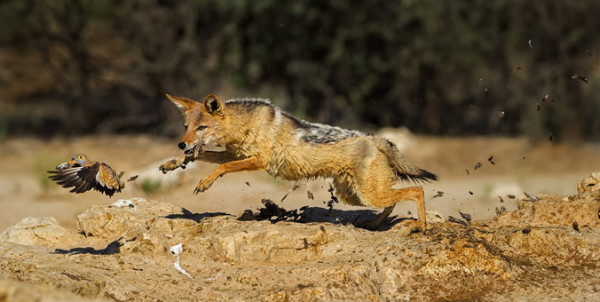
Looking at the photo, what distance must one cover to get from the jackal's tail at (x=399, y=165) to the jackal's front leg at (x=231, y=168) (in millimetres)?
1564

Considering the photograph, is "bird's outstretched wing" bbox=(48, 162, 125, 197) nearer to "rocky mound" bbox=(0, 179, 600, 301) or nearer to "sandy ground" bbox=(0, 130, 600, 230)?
"rocky mound" bbox=(0, 179, 600, 301)

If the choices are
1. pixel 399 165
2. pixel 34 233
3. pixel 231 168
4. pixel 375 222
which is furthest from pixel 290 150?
pixel 34 233

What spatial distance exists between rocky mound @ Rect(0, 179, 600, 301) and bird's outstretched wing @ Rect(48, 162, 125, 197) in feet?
2.82

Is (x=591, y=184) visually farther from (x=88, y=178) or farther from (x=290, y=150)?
(x=88, y=178)

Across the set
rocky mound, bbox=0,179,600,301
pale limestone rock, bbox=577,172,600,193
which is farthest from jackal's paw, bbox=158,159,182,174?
pale limestone rock, bbox=577,172,600,193

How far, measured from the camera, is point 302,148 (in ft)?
28.5

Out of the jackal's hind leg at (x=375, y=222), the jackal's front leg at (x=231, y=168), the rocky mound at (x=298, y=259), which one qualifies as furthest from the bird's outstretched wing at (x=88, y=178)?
the jackal's hind leg at (x=375, y=222)

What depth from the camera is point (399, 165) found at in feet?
29.7

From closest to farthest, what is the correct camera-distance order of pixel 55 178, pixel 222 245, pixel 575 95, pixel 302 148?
pixel 55 178 → pixel 222 245 → pixel 302 148 → pixel 575 95

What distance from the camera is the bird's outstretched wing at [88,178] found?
745 cm

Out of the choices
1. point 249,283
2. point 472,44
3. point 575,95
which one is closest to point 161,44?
point 472,44

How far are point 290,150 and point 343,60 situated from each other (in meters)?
16.5

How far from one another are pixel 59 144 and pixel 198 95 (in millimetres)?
4844

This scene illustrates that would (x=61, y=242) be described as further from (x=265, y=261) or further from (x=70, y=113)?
(x=70, y=113)
